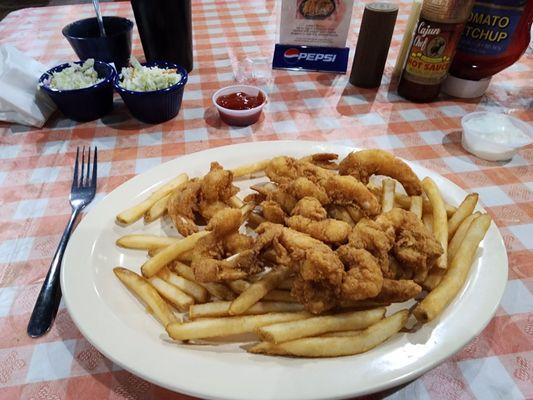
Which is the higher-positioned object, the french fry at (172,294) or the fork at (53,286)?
the french fry at (172,294)

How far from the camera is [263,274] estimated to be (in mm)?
1213

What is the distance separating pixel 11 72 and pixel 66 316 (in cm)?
159

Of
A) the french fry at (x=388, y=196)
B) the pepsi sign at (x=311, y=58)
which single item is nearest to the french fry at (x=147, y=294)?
the french fry at (x=388, y=196)

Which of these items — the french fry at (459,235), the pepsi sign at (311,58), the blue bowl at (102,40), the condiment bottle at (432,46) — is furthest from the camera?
the pepsi sign at (311,58)

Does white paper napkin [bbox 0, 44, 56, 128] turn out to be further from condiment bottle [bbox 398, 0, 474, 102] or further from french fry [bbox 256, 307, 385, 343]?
condiment bottle [bbox 398, 0, 474, 102]

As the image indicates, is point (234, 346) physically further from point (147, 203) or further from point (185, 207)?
point (147, 203)

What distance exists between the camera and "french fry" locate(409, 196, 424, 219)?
1352 mm

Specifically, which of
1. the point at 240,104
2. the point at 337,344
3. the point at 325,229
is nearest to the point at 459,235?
the point at 325,229

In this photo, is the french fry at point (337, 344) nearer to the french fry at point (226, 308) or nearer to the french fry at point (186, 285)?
the french fry at point (226, 308)

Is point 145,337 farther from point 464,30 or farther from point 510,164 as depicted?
point 464,30

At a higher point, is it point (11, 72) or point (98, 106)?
point (11, 72)

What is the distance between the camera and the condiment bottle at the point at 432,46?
2023 mm

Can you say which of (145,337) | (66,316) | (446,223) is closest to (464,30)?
(446,223)

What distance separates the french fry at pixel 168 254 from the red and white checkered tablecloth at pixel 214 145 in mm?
296
